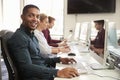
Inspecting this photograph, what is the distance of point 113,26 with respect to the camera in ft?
5.88

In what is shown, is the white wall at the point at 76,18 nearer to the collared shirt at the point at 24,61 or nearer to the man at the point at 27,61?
the man at the point at 27,61

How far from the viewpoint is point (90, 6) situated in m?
5.93

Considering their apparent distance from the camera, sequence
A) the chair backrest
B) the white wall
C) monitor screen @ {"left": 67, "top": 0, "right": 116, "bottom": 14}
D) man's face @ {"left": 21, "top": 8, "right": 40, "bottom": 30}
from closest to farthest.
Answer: the chair backrest < man's face @ {"left": 21, "top": 8, "right": 40, "bottom": 30} < monitor screen @ {"left": 67, "top": 0, "right": 116, "bottom": 14} < the white wall

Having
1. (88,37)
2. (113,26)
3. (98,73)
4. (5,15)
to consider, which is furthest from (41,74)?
(5,15)

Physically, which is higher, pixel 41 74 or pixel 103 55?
pixel 103 55

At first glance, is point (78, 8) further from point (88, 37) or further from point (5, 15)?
point (88, 37)

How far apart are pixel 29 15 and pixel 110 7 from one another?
4.34 metres

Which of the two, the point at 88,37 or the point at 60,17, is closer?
the point at 88,37

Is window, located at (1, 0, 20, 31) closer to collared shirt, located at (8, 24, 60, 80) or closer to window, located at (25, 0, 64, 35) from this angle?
window, located at (25, 0, 64, 35)

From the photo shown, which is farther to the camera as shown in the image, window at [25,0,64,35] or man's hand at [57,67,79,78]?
window at [25,0,64,35]

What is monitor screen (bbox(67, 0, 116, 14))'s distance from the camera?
5.84 m

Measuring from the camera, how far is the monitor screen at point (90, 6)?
584cm

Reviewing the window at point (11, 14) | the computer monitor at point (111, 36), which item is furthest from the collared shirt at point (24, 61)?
the window at point (11, 14)

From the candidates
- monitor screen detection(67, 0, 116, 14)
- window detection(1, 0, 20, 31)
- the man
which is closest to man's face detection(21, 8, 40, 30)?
the man
